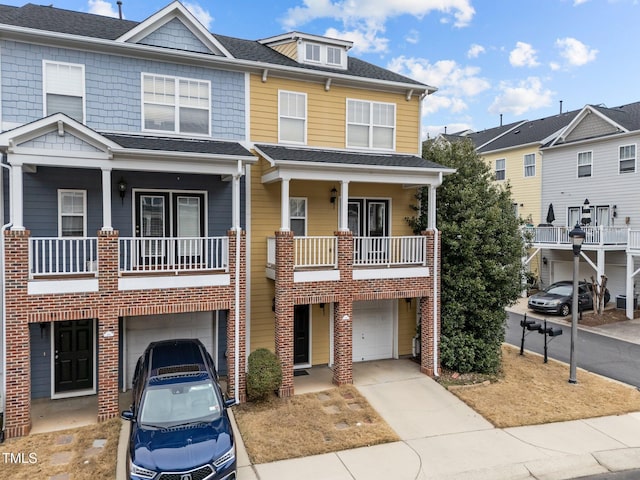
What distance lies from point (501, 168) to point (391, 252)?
862 inches

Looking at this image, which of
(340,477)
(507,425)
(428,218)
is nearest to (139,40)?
(428,218)

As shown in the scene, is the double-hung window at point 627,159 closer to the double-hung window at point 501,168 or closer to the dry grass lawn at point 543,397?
the double-hung window at point 501,168

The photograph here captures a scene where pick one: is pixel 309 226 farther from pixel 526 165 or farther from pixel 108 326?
pixel 526 165

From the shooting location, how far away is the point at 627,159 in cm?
2308

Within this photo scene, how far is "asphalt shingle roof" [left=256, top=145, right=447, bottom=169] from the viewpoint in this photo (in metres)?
11.7

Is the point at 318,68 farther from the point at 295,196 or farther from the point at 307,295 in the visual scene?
the point at 307,295

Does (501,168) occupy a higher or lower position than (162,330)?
higher

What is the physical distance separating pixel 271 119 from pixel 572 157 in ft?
70.1

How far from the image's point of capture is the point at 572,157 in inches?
1020

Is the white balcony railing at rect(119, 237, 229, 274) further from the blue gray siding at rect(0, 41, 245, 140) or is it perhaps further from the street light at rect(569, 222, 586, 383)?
the street light at rect(569, 222, 586, 383)

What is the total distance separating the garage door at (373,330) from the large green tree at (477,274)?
2.05 metres

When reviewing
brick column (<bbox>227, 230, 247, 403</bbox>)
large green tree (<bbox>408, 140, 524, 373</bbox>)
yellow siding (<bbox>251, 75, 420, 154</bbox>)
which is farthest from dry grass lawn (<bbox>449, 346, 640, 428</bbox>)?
yellow siding (<bbox>251, 75, 420, 154</bbox>)

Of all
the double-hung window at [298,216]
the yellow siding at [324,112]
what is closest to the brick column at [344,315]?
the double-hung window at [298,216]

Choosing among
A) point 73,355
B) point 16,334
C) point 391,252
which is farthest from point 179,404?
point 391,252
